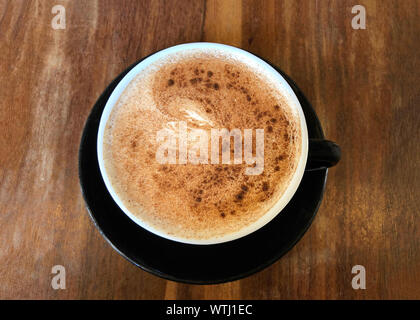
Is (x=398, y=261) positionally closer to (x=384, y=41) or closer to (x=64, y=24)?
(x=384, y=41)

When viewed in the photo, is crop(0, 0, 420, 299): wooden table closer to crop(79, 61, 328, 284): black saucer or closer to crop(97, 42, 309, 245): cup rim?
crop(79, 61, 328, 284): black saucer

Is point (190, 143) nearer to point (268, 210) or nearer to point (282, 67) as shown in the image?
point (268, 210)

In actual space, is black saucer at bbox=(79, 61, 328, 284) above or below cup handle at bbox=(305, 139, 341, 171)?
below

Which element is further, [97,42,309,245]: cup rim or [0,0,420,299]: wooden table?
[0,0,420,299]: wooden table

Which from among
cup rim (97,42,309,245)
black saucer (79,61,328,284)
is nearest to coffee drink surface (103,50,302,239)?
cup rim (97,42,309,245)

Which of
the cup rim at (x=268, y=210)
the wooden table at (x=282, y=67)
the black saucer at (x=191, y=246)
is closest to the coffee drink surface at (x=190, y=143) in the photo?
the cup rim at (x=268, y=210)

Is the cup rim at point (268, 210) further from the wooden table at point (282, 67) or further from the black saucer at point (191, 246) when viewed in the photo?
the wooden table at point (282, 67)

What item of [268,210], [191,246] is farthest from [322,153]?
[191,246]

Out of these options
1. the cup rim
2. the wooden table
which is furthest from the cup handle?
the wooden table
